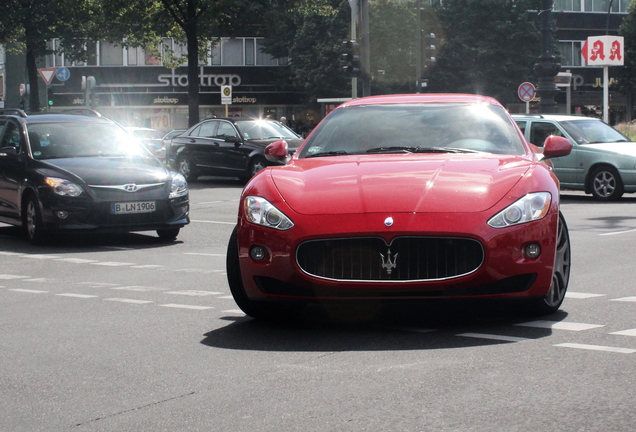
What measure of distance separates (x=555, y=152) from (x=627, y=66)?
203 feet

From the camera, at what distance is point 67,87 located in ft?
235

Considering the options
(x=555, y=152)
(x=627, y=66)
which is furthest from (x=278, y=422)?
(x=627, y=66)

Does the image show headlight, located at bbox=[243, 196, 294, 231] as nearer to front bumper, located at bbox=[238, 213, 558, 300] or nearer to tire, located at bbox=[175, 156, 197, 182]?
front bumper, located at bbox=[238, 213, 558, 300]

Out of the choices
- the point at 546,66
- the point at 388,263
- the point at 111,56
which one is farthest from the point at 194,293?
the point at 111,56

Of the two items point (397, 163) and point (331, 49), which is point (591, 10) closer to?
point (331, 49)

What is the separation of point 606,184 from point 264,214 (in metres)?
14.4

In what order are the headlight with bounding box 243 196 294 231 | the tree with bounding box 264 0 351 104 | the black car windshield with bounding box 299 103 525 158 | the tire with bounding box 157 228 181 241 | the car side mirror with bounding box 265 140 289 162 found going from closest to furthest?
the headlight with bounding box 243 196 294 231 < the black car windshield with bounding box 299 103 525 158 < the car side mirror with bounding box 265 140 289 162 < the tire with bounding box 157 228 181 241 < the tree with bounding box 264 0 351 104

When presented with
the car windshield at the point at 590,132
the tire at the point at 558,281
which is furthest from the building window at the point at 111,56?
the tire at the point at 558,281

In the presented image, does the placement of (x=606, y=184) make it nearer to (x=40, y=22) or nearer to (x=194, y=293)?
(x=194, y=293)

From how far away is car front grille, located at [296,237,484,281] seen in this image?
19.2 ft

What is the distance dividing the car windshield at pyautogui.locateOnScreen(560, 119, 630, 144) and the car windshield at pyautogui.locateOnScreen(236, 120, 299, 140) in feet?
23.8

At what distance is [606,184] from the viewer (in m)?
19.5

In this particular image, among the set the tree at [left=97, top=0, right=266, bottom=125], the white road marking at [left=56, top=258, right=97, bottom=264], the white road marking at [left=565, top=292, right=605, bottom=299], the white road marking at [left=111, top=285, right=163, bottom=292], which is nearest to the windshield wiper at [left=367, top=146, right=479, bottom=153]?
the white road marking at [left=565, top=292, right=605, bottom=299]

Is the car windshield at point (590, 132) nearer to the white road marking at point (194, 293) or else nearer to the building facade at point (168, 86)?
the white road marking at point (194, 293)
